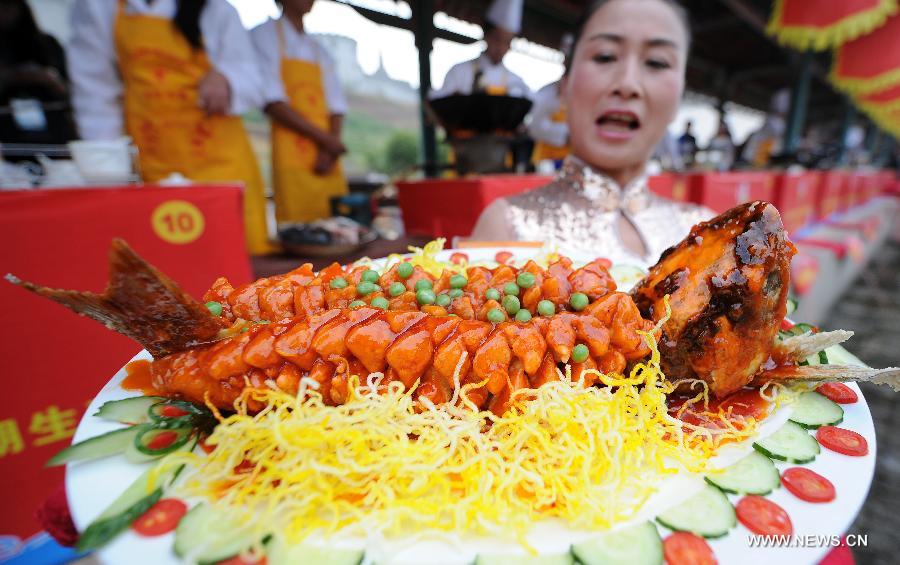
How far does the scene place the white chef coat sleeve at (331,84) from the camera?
6.65 meters

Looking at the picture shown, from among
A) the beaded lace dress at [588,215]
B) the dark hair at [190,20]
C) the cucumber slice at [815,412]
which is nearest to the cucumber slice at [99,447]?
the cucumber slice at [815,412]

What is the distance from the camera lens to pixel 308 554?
88cm

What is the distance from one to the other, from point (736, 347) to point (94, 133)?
6.45 m

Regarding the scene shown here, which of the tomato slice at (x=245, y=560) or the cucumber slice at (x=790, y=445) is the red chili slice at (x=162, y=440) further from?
the cucumber slice at (x=790, y=445)

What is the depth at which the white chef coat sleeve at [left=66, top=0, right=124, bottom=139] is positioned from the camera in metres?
4.43

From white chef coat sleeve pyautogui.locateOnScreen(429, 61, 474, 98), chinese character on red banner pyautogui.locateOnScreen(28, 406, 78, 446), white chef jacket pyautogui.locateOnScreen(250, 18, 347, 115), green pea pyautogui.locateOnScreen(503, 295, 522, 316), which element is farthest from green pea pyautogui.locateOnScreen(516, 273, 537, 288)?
white chef coat sleeve pyautogui.locateOnScreen(429, 61, 474, 98)

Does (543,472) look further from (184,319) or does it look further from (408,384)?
Result: (184,319)

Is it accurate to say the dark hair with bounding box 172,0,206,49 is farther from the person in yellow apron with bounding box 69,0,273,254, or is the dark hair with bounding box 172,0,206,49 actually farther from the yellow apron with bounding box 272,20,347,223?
the yellow apron with bounding box 272,20,347,223

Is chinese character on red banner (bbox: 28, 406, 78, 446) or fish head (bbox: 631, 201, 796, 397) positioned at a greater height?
fish head (bbox: 631, 201, 796, 397)

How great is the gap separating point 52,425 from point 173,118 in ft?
12.2

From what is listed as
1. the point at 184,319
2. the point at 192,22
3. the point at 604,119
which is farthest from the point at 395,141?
the point at 184,319

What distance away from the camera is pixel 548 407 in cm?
131

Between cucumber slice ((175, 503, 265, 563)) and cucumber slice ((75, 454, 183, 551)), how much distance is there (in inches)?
3.9

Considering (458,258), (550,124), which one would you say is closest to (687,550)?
(458,258)
